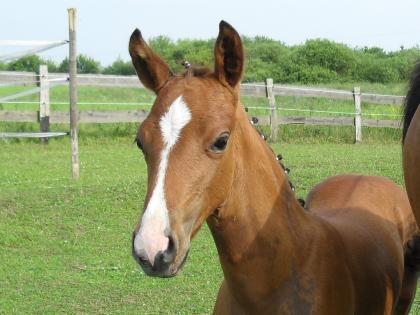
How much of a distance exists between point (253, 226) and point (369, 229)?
1143mm

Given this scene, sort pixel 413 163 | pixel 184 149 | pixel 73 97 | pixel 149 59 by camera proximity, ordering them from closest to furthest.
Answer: pixel 184 149, pixel 149 59, pixel 413 163, pixel 73 97

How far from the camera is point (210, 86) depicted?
3164 millimetres

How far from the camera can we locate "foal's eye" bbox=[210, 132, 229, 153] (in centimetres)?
301

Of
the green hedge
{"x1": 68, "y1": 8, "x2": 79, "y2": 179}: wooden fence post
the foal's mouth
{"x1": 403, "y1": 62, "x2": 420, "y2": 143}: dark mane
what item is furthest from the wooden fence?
the foal's mouth

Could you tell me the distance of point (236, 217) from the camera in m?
3.34

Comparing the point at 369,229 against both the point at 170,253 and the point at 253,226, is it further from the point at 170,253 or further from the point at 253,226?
the point at 170,253

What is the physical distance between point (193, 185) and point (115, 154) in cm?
1174

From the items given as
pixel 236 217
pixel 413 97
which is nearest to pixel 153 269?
pixel 236 217

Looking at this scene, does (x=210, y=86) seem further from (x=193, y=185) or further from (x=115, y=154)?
(x=115, y=154)

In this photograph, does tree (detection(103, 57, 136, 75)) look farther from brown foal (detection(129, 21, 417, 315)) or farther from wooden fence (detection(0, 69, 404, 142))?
brown foal (detection(129, 21, 417, 315))

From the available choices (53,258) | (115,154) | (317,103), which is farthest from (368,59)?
(53,258)

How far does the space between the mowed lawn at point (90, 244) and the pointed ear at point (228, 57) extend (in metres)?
3.13

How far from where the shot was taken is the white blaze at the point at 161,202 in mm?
2678

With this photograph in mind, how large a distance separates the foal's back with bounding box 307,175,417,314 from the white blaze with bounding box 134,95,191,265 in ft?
4.06
